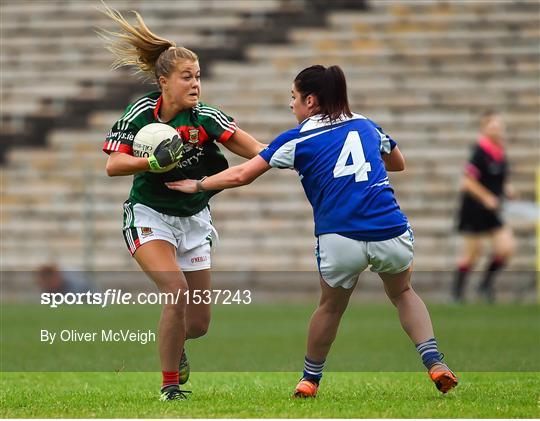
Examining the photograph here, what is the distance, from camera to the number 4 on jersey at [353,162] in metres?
6.37

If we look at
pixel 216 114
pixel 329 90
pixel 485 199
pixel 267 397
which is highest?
pixel 329 90

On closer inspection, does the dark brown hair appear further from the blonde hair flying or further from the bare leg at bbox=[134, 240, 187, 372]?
the bare leg at bbox=[134, 240, 187, 372]

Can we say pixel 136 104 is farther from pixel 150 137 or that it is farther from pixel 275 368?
pixel 275 368

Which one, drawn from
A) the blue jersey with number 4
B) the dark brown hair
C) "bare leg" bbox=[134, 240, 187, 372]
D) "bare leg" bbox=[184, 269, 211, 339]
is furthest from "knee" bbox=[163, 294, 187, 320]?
the dark brown hair

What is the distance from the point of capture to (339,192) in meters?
6.36

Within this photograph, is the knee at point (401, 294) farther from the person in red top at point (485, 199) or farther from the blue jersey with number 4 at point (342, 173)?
the person in red top at point (485, 199)

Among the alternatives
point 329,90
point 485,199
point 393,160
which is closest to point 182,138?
point 329,90

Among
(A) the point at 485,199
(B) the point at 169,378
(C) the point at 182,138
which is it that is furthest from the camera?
(A) the point at 485,199

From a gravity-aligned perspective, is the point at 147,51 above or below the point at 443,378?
above

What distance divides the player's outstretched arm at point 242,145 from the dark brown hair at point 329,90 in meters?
0.61

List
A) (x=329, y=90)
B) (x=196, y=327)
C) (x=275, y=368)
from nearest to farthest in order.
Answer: (x=329, y=90) → (x=196, y=327) → (x=275, y=368)

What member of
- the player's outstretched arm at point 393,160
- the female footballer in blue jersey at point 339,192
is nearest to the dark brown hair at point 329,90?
the female footballer in blue jersey at point 339,192

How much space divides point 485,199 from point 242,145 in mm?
8213

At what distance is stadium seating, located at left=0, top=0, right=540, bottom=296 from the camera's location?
58.7ft
